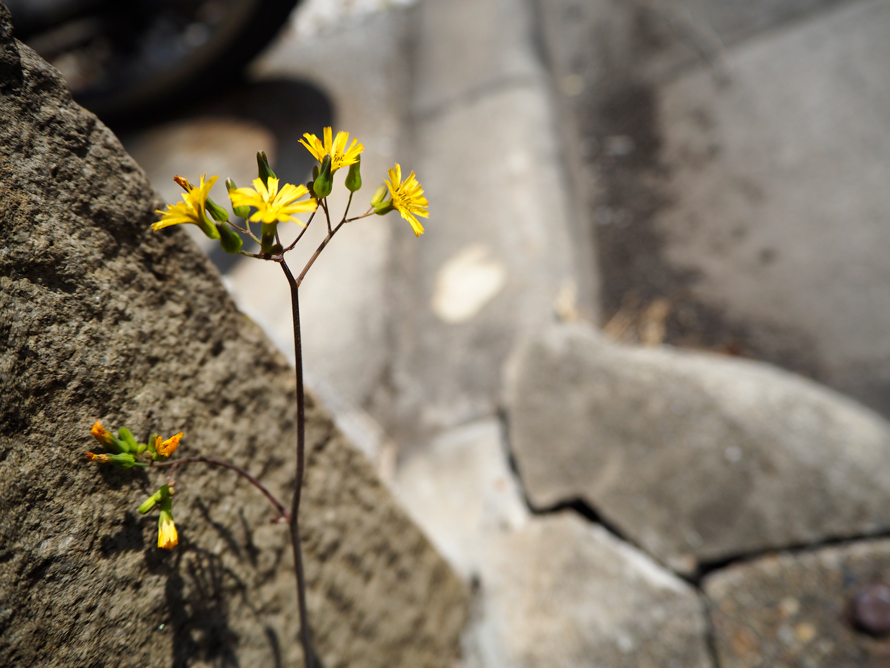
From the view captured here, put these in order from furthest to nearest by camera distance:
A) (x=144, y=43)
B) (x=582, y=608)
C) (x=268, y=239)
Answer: (x=144, y=43) → (x=582, y=608) → (x=268, y=239)

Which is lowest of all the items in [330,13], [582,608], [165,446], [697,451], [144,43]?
[582,608]

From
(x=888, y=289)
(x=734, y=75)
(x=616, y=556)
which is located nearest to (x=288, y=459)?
(x=616, y=556)

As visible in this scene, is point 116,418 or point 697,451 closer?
point 116,418

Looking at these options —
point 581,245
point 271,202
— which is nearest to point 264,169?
point 271,202

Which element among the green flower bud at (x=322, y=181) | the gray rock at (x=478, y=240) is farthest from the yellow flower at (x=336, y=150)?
the gray rock at (x=478, y=240)

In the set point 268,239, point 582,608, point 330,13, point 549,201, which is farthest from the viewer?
point 330,13

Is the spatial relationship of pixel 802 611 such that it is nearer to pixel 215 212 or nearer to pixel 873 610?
pixel 873 610

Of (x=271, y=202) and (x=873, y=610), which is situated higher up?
(x=271, y=202)
